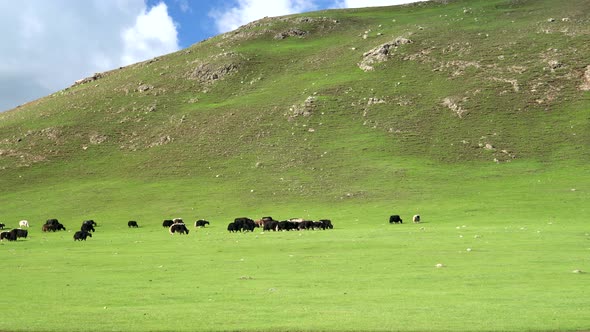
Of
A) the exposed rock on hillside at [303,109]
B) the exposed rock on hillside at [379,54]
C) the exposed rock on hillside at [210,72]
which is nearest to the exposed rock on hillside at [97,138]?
the exposed rock on hillside at [210,72]

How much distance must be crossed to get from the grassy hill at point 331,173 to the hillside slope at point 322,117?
0.36m

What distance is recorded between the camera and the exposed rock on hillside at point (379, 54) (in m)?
108

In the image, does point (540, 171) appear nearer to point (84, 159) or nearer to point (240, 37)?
point (84, 159)

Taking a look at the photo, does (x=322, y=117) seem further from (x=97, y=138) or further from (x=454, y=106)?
(x=97, y=138)

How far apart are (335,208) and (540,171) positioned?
23272mm

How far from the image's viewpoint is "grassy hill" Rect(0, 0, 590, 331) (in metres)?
22.7

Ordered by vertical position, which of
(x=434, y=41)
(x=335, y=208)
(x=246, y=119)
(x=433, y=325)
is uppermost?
(x=434, y=41)

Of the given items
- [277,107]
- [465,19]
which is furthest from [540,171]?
[465,19]

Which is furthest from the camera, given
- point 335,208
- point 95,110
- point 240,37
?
point 240,37

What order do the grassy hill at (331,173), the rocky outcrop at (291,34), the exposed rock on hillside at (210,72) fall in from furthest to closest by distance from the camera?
the rocky outcrop at (291,34)
the exposed rock on hillside at (210,72)
the grassy hill at (331,173)

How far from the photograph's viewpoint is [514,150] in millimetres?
82250

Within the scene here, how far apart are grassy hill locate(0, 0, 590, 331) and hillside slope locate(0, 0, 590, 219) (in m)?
0.36

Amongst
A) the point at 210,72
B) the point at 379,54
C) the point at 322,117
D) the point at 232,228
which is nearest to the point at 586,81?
the point at 379,54

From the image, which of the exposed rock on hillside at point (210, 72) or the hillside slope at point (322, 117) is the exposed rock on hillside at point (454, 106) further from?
the exposed rock on hillside at point (210, 72)
